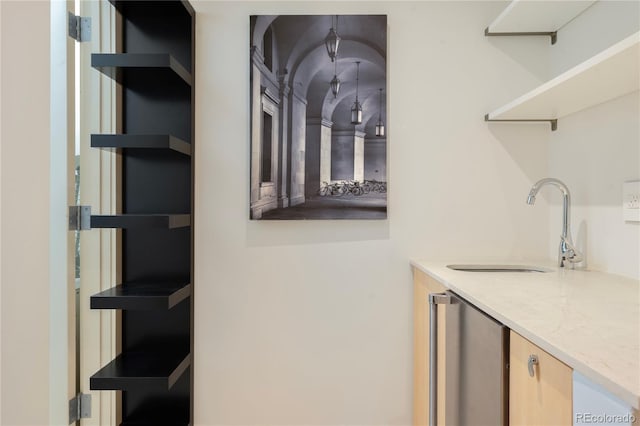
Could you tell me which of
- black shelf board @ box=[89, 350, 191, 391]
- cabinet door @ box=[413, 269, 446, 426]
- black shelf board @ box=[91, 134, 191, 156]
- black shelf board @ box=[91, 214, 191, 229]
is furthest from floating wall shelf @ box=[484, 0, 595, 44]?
black shelf board @ box=[89, 350, 191, 391]

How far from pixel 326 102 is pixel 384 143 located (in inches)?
12.7

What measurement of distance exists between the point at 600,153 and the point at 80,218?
6.53ft

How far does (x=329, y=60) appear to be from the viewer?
1987mm

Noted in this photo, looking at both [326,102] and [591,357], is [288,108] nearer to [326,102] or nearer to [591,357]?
[326,102]

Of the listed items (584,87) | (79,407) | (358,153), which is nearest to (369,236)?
(358,153)

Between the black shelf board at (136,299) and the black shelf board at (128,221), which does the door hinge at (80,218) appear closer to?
the black shelf board at (128,221)

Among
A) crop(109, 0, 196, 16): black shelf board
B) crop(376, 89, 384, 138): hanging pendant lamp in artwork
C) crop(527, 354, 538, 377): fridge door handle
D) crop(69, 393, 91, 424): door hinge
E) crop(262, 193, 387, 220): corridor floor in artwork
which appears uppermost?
crop(109, 0, 196, 16): black shelf board

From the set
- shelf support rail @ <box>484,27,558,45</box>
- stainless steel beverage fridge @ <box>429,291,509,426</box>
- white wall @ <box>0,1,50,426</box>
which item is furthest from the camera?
shelf support rail @ <box>484,27,558,45</box>

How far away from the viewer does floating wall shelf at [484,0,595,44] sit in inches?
66.7

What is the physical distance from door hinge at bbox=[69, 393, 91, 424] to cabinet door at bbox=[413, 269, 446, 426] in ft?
4.45

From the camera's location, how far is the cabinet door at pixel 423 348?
5.10ft

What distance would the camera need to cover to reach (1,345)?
1.60 metres

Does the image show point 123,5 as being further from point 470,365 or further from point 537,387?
point 537,387

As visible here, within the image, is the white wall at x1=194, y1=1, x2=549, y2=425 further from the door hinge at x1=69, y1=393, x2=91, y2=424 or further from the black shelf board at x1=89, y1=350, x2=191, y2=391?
the door hinge at x1=69, y1=393, x2=91, y2=424
